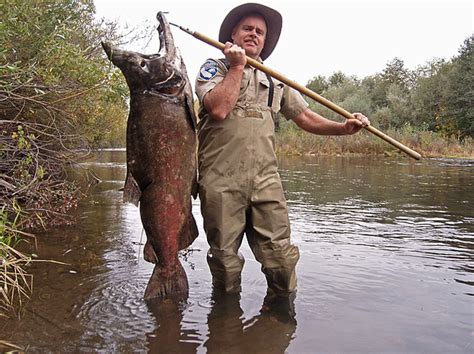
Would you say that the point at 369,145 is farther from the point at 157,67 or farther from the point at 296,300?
the point at 157,67

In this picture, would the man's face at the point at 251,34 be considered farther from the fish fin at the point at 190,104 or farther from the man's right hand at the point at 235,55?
the fish fin at the point at 190,104

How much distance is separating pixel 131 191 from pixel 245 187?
87 cm

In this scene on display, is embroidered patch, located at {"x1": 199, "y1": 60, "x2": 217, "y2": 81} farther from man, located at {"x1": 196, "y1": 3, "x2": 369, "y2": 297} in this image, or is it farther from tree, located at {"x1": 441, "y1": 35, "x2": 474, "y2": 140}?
tree, located at {"x1": 441, "y1": 35, "x2": 474, "y2": 140}

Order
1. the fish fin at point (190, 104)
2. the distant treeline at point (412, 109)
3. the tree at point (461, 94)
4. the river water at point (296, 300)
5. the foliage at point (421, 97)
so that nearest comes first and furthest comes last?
→ the river water at point (296, 300) → the fish fin at point (190, 104) → the distant treeline at point (412, 109) → the tree at point (461, 94) → the foliage at point (421, 97)

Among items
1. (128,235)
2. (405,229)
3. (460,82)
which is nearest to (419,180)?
(405,229)

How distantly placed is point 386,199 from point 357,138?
22545 mm

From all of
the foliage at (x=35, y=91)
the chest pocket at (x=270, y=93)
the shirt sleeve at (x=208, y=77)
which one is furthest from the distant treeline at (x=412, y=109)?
the shirt sleeve at (x=208, y=77)

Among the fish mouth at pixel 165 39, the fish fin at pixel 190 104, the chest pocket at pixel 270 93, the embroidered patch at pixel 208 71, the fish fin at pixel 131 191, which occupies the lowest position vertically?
the fish fin at pixel 131 191

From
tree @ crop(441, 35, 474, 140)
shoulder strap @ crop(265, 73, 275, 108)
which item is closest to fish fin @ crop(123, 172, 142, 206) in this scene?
shoulder strap @ crop(265, 73, 275, 108)

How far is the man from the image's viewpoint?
3705 millimetres

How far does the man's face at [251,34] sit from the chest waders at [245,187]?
0.18m

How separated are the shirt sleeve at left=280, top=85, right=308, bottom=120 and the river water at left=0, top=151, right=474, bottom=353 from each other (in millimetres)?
1605

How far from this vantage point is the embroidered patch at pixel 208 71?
12.1ft

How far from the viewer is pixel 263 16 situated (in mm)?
3896
